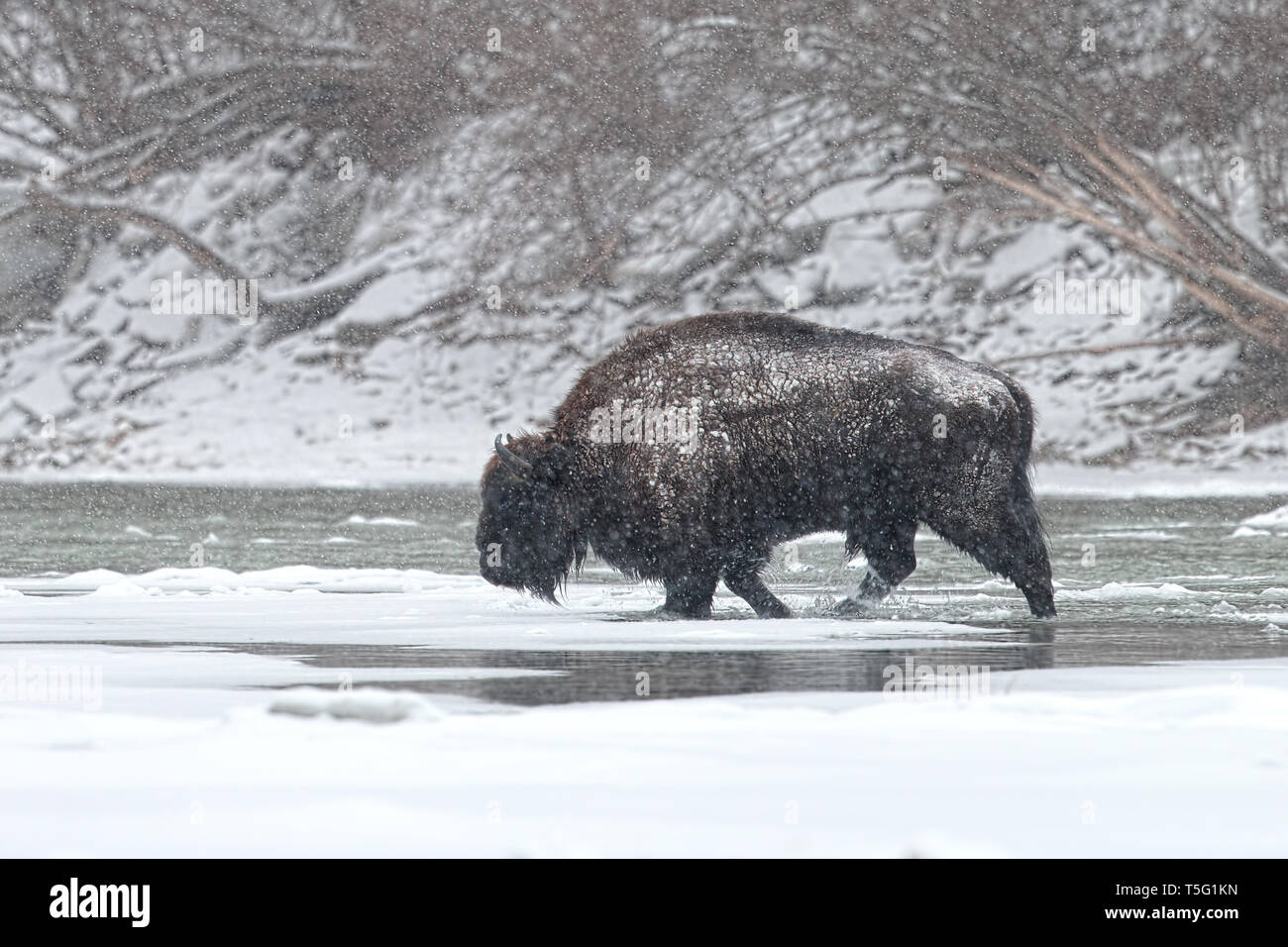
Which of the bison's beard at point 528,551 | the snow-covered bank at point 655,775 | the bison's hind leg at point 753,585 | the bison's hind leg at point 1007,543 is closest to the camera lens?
the snow-covered bank at point 655,775

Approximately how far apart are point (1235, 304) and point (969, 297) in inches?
153

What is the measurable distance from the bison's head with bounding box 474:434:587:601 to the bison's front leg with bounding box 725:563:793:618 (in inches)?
34.4

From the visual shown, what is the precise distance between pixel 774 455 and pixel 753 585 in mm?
667

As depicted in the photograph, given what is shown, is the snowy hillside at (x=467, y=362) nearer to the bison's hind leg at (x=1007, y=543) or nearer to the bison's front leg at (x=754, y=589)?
the bison's front leg at (x=754, y=589)

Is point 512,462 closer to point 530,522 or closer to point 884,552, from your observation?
point 530,522

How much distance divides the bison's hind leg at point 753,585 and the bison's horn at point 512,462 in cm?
115

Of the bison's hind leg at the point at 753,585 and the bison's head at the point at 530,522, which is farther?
the bison's head at the point at 530,522

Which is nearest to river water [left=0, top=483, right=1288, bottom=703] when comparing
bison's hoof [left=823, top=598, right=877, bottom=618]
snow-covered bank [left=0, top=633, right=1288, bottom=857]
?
bison's hoof [left=823, top=598, right=877, bottom=618]

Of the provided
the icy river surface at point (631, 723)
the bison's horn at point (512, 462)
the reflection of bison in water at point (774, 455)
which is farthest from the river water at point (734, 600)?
the bison's horn at point (512, 462)

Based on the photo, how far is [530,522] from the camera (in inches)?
396

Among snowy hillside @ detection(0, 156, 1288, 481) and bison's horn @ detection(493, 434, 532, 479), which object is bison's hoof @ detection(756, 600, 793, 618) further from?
snowy hillside @ detection(0, 156, 1288, 481)

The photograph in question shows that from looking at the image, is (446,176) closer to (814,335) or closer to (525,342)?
(525,342)

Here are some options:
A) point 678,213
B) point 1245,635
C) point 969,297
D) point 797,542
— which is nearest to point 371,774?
point 1245,635

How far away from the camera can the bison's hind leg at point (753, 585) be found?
31.6 ft
